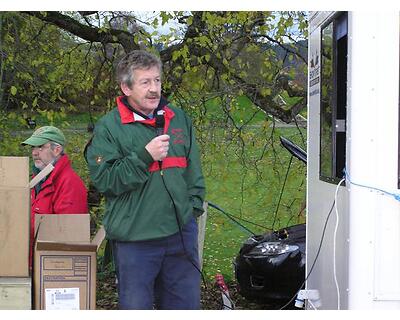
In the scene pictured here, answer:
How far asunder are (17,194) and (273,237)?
9.04 ft

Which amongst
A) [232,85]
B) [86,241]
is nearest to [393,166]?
[86,241]

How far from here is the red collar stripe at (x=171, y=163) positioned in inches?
142

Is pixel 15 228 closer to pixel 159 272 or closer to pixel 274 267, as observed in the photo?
pixel 159 272

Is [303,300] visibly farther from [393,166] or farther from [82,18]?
[82,18]

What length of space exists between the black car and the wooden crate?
2.37 m

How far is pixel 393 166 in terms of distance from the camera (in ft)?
9.40

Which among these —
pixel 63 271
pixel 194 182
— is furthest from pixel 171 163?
pixel 63 271

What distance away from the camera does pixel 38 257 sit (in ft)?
12.0

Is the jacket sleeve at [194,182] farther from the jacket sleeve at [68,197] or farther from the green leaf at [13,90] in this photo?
the green leaf at [13,90]

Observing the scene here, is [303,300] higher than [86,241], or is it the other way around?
[86,241]

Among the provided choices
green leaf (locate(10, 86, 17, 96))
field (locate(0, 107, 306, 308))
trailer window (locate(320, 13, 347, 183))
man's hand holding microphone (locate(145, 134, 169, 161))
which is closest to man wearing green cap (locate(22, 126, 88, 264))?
man's hand holding microphone (locate(145, 134, 169, 161))

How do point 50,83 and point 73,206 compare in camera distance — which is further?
point 50,83

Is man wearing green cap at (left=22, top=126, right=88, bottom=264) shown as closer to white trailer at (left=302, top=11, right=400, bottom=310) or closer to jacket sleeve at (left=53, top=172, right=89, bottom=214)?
jacket sleeve at (left=53, top=172, right=89, bottom=214)

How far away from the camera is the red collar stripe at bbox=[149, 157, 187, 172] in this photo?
142 inches
